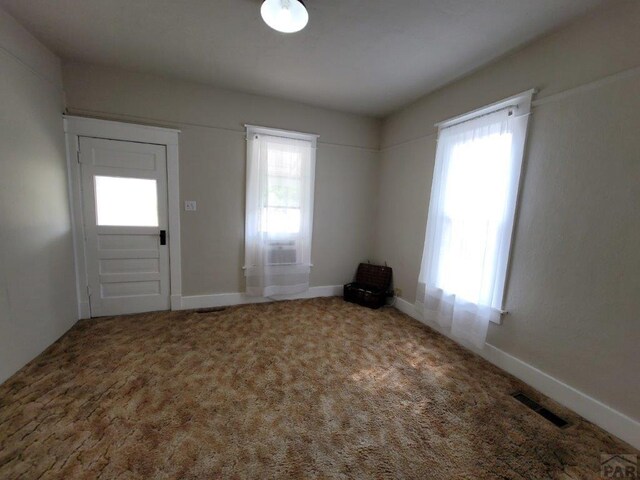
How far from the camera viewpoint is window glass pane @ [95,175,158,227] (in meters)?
2.96

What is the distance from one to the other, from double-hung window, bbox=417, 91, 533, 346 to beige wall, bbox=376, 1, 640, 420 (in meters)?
0.11

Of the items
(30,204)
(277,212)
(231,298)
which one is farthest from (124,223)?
(277,212)

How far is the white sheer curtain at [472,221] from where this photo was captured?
232 cm

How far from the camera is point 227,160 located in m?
3.36

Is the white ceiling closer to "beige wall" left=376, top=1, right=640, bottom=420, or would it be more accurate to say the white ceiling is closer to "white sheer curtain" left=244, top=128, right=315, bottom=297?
"beige wall" left=376, top=1, right=640, bottom=420

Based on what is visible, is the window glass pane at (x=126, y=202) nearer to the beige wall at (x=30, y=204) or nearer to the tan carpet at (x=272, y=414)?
the beige wall at (x=30, y=204)

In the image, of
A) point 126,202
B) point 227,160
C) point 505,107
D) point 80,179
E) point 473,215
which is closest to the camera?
point 505,107

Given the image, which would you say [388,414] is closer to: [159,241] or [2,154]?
[159,241]

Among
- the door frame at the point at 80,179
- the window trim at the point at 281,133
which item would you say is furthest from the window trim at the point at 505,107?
the door frame at the point at 80,179

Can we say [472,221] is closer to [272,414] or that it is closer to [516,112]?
[516,112]

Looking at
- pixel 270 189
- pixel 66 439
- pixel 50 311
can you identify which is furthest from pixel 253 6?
pixel 50 311

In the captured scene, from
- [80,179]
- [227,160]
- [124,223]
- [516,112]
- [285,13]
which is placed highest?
[285,13]

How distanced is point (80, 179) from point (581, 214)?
15.0 feet

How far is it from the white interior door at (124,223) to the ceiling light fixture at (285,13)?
2.03m
